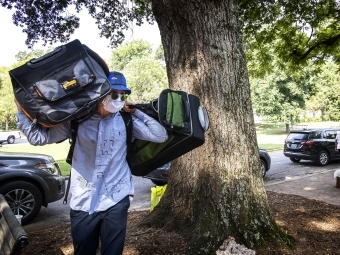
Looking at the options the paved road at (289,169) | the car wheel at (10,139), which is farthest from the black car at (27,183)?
the car wheel at (10,139)

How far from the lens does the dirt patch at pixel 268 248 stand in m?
3.47

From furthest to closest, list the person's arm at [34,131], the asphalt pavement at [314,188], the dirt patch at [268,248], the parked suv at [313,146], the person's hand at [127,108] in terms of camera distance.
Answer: the parked suv at [313,146] → the asphalt pavement at [314,188] → the dirt patch at [268,248] → the person's hand at [127,108] → the person's arm at [34,131]

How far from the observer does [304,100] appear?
3456cm

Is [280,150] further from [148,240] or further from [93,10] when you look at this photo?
[148,240]

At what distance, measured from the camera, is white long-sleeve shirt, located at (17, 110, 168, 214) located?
2.24 m

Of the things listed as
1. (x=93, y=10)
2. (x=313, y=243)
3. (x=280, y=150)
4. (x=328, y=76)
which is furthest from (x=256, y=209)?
(x=328, y=76)

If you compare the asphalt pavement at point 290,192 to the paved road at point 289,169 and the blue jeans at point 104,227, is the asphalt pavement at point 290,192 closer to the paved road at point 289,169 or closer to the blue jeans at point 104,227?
the paved road at point 289,169

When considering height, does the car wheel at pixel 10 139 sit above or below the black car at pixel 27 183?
above

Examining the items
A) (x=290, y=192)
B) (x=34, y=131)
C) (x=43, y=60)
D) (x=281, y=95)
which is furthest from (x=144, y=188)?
(x=281, y=95)

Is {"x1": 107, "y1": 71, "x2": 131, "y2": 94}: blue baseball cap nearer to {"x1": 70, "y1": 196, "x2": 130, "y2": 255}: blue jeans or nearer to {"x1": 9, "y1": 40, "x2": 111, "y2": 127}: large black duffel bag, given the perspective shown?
{"x1": 9, "y1": 40, "x2": 111, "y2": 127}: large black duffel bag

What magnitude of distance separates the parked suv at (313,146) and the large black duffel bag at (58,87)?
1340 cm

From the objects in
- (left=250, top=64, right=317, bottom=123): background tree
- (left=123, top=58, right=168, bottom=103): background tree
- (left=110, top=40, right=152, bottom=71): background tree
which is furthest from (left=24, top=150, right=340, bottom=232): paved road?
(left=110, top=40, right=152, bottom=71): background tree

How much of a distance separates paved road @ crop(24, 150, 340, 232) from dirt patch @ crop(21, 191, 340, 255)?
5.71 feet

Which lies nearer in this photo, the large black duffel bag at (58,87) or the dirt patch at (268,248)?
the large black duffel bag at (58,87)
